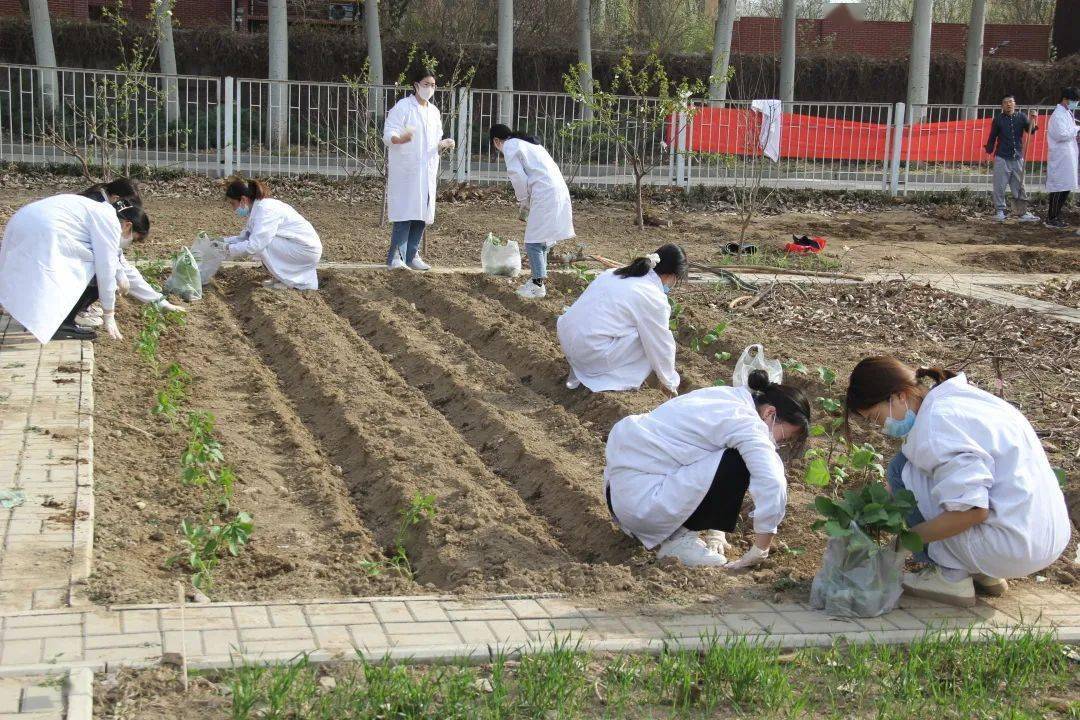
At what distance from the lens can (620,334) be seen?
24.6 feet

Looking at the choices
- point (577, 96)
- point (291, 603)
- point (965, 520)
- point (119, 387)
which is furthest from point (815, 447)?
point (577, 96)

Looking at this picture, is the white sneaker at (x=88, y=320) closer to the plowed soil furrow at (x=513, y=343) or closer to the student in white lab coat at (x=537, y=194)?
the plowed soil furrow at (x=513, y=343)

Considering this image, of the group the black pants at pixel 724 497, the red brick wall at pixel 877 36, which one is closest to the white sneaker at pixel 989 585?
the black pants at pixel 724 497

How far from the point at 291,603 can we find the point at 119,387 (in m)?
3.65

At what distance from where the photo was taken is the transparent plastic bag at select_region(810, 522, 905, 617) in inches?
174

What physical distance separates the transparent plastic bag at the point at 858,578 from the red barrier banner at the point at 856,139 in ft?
51.7

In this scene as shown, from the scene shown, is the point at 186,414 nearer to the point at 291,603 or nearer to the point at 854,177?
the point at 291,603

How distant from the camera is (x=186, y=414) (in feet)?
23.4

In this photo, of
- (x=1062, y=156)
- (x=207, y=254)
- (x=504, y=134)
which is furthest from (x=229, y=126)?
(x=1062, y=156)

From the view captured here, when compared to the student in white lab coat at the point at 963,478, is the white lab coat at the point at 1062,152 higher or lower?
higher

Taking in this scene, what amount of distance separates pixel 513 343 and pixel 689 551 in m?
4.06

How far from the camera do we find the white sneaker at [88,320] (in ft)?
28.9

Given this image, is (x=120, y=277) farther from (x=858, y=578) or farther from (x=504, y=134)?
(x=858, y=578)

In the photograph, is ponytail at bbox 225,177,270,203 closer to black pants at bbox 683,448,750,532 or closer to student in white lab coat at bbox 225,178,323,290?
student in white lab coat at bbox 225,178,323,290
